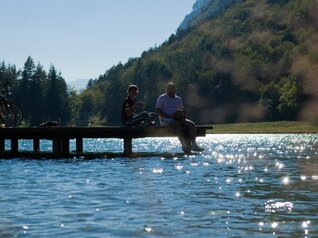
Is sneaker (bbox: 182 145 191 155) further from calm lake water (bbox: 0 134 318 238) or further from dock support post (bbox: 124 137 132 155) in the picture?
calm lake water (bbox: 0 134 318 238)

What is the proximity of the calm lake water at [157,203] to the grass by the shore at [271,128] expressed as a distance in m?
139

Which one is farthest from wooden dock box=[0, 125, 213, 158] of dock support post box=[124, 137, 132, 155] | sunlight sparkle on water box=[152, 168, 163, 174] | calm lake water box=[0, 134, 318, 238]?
calm lake water box=[0, 134, 318, 238]

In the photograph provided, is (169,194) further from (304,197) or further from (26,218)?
(26,218)

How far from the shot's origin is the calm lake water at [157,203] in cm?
1061

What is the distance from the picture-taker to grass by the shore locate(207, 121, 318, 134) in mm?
164250

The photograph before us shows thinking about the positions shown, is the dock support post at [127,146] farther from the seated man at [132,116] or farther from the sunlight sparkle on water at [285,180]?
the sunlight sparkle on water at [285,180]

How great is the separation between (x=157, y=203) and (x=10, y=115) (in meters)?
19.8

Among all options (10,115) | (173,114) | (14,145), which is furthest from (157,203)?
(10,115)

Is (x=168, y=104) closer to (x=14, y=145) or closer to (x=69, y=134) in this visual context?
(x=69, y=134)

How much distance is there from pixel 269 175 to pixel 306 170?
9.39ft

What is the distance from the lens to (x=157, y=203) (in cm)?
1344

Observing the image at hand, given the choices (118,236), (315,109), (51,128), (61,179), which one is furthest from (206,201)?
(315,109)

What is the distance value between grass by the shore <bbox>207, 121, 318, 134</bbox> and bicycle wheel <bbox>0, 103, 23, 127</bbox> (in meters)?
130

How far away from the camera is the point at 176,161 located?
25781 millimetres
